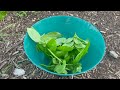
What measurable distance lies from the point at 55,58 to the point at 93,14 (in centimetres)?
46

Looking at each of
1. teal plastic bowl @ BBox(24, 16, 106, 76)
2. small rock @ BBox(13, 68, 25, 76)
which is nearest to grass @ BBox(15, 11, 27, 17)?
teal plastic bowl @ BBox(24, 16, 106, 76)

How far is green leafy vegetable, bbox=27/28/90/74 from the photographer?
4.18ft

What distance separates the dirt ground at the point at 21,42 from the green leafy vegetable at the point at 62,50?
75mm

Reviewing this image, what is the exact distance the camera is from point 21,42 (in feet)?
4.89

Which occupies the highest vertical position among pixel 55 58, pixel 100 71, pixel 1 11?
pixel 1 11

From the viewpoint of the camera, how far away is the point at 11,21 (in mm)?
1592

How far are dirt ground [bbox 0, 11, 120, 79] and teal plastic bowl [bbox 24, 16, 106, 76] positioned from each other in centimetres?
6

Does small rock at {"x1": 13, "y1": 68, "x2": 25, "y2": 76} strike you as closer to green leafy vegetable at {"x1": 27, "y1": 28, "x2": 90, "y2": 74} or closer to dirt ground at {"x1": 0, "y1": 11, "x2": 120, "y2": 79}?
dirt ground at {"x1": 0, "y1": 11, "x2": 120, "y2": 79}

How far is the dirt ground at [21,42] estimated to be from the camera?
4.51 ft

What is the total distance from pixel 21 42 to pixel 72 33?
0.26m

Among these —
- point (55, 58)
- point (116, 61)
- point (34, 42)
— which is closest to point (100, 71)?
point (116, 61)

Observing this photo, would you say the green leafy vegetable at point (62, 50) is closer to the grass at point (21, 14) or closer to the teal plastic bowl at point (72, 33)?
the teal plastic bowl at point (72, 33)

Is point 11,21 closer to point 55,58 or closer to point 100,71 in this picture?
point 55,58

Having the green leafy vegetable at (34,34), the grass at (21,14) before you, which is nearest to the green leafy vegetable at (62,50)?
the green leafy vegetable at (34,34)
